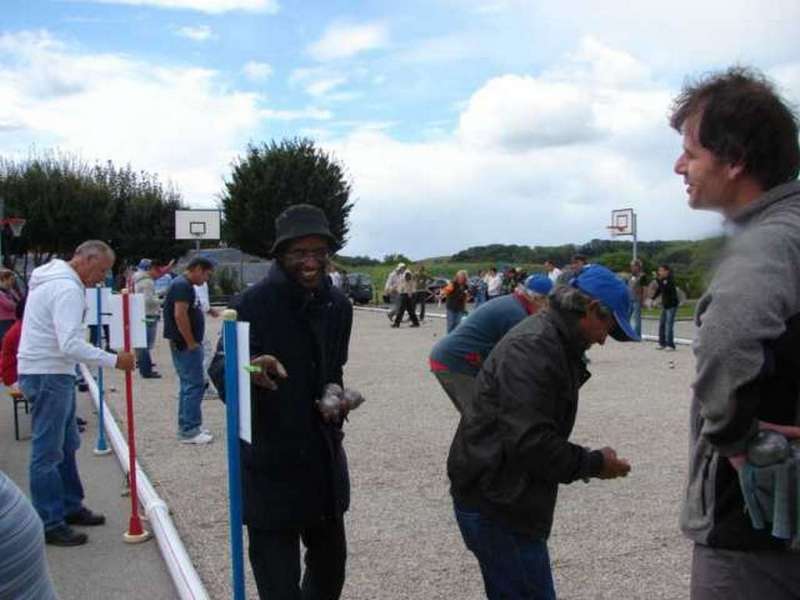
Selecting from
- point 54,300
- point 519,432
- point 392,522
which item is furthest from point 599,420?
→ point 519,432

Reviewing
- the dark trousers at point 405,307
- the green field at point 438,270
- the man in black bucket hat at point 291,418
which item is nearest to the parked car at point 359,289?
the green field at point 438,270

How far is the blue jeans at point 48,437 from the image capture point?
531cm

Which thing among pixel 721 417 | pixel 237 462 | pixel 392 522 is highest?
pixel 721 417

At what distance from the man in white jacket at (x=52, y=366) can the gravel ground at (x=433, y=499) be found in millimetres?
845

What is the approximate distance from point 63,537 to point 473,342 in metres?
2.98

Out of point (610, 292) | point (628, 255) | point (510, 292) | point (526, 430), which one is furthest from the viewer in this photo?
point (628, 255)

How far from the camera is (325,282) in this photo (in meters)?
3.45

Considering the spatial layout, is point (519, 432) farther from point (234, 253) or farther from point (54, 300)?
point (234, 253)

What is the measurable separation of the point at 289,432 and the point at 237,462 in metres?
0.43

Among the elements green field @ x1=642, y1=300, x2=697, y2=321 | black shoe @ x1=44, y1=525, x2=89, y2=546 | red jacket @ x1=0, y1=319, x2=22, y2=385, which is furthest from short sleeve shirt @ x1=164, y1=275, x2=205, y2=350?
green field @ x1=642, y1=300, x2=697, y2=321

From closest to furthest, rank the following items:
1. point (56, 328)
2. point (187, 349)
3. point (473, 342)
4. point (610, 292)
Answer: point (610, 292) → point (473, 342) → point (56, 328) → point (187, 349)

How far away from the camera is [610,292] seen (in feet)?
8.61

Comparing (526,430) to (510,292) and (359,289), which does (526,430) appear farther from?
(359,289)

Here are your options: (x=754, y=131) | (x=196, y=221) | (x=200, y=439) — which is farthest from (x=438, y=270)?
(x=754, y=131)
